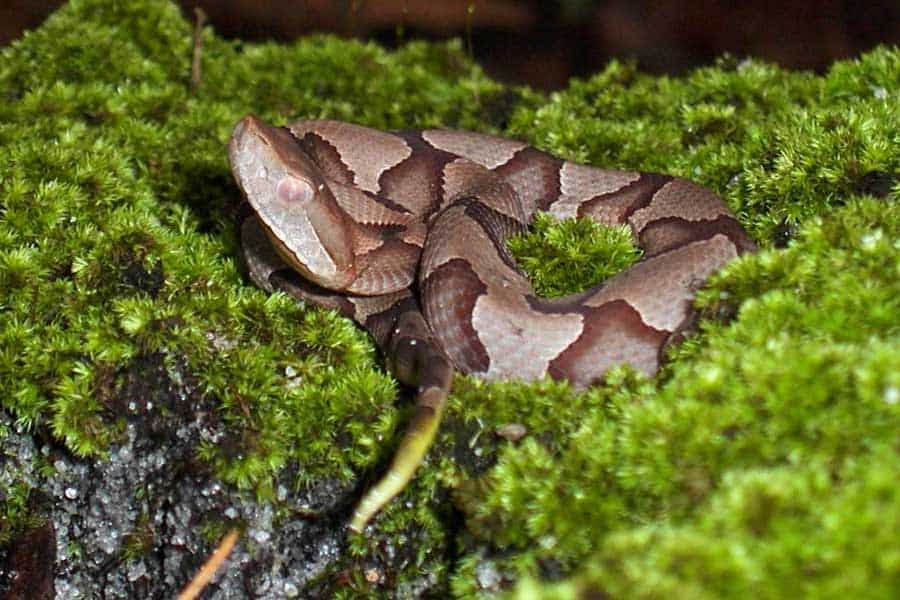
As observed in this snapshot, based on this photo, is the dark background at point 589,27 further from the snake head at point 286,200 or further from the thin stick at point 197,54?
the snake head at point 286,200

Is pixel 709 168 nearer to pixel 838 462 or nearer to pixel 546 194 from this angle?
pixel 546 194

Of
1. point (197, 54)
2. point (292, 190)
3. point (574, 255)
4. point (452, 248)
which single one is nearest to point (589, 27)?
point (197, 54)

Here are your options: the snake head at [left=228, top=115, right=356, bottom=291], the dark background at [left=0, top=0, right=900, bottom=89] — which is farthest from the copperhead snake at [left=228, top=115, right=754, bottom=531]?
the dark background at [left=0, top=0, right=900, bottom=89]

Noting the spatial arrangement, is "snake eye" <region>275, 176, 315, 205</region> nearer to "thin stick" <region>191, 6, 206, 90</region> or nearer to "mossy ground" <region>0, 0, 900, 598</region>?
"mossy ground" <region>0, 0, 900, 598</region>

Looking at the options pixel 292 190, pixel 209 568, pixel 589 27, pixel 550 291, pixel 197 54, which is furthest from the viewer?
pixel 589 27

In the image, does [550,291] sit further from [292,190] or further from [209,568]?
[209,568]

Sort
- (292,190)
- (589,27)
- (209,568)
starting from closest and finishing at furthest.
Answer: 1. (209,568)
2. (292,190)
3. (589,27)

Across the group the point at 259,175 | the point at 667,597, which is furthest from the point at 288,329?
the point at 667,597
